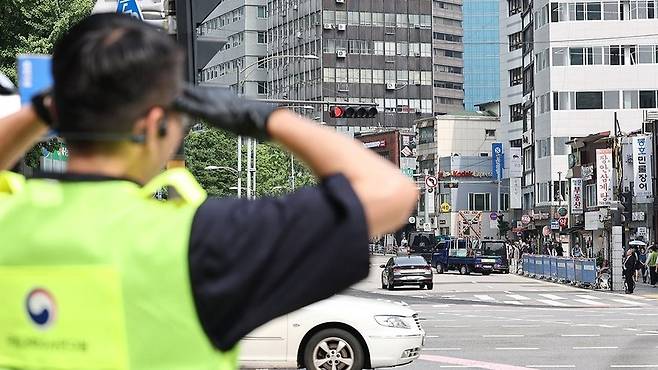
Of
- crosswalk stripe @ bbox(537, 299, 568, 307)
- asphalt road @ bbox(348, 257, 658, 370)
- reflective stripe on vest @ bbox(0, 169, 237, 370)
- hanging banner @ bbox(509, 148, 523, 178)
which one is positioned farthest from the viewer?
hanging banner @ bbox(509, 148, 523, 178)

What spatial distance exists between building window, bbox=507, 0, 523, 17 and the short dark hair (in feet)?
371

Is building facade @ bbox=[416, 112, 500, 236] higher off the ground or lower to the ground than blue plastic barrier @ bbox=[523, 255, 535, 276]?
higher

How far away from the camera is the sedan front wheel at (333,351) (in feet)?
54.0

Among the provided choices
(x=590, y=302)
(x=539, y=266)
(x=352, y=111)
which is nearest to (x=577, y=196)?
(x=539, y=266)

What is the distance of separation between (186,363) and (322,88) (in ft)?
483

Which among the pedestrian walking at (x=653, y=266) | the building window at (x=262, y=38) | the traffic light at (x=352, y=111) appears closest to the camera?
the traffic light at (x=352, y=111)

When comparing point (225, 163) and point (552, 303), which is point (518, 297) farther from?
point (225, 163)

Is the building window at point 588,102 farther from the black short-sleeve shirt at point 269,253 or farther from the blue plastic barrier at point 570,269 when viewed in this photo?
the black short-sleeve shirt at point 269,253

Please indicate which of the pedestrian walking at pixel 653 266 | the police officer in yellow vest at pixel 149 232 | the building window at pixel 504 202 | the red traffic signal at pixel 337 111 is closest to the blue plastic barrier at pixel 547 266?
the pedestrian walking at pixel 653 266

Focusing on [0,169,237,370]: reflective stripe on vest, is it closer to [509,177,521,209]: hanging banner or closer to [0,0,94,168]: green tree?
[0,0,94,168]: green tree

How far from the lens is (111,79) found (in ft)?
8.07

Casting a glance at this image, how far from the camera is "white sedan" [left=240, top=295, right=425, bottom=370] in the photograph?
1634 centimetres

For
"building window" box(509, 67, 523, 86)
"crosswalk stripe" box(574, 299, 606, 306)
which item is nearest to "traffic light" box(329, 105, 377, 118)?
"crosswalk stripe" box(574, 299, 606, 306)

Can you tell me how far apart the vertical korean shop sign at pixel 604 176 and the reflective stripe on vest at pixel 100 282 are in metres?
71.0
